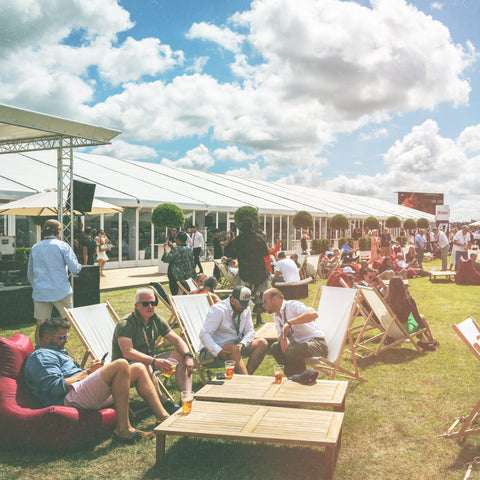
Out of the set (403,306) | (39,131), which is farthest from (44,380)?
(39,131)

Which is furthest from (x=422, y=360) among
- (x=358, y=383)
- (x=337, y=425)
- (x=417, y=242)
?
(x=417, y=242)

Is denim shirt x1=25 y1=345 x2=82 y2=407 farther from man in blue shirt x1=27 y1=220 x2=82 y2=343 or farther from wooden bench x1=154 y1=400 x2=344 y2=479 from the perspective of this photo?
man in blue shirt x1=27 y1=220 x2=82 y2=343

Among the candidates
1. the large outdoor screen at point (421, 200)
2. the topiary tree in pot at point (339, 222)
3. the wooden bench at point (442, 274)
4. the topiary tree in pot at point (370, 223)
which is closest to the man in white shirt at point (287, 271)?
the wooden bench at point (442, 274)

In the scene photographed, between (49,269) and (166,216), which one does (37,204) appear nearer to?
(166,216)

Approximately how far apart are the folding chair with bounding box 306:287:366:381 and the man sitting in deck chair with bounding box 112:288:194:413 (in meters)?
1.26

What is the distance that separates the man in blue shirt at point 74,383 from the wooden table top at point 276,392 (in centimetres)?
51

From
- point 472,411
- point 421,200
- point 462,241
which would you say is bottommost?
point 472,411

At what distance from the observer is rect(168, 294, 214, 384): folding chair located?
499 cm

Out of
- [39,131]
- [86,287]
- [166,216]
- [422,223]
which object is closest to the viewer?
[86,287]

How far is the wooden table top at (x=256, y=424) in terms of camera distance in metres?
2.72

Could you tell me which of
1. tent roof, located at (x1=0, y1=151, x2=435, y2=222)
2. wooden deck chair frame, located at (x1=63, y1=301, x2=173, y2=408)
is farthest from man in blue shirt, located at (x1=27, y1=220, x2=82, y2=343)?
tent roof, located at (x1=0, y1=151, x2=435, y2=222)

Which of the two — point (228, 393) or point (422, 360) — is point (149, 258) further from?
point (228, 393)

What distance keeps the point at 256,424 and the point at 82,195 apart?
750cm

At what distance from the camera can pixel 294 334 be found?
4672 mm
